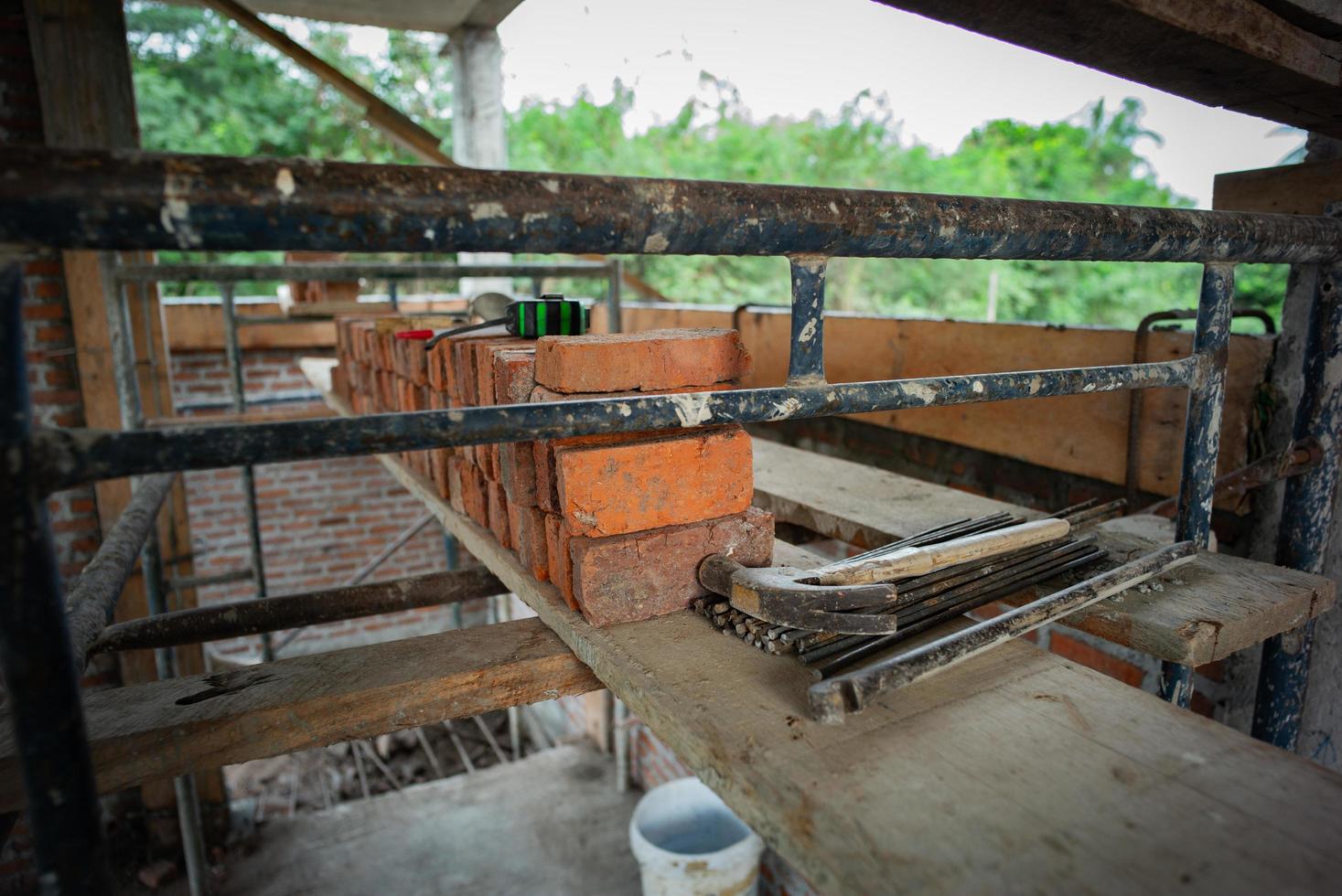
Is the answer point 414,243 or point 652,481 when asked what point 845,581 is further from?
point 414,243

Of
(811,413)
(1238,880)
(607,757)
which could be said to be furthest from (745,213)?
(607,757)

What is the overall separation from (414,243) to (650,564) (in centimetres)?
66

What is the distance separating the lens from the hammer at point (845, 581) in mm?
1084

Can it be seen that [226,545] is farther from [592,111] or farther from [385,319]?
[592,111]

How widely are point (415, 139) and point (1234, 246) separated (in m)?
4.12

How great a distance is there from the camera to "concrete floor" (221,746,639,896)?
14.3ft

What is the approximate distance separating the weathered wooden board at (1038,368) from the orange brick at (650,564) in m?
0.53

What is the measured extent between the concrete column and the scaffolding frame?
5613 mm

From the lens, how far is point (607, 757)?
18.6 ft

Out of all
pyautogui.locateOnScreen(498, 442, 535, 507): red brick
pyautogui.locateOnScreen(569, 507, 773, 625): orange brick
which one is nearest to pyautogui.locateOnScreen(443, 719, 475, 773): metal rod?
pyautogui.locateOnScreen(498, 442, 535, 507): red brick

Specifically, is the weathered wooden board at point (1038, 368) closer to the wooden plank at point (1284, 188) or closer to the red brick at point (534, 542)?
the wooden plank at point (1284, 188)

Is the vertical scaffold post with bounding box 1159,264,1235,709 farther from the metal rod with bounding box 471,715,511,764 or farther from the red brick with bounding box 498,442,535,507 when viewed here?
the metal rod with bounding box 471,715,511,764

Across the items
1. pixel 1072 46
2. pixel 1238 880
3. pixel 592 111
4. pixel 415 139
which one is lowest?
pixel 1238 880

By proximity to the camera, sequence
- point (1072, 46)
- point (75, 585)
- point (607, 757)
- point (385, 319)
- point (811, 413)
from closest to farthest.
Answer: point (811, 413), point (1072, 46), point (75, 585), point (385, 319), point (607, 757)
